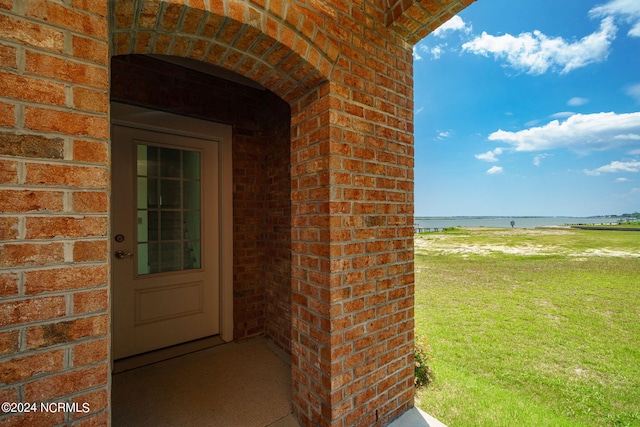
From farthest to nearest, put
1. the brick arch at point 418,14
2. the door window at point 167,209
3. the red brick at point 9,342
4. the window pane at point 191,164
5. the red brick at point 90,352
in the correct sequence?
the window pane at point 191,164, the door window at point 167,209, the brick arch at point 418,14, the red brick at point 90,352, the red brick at point 9,342

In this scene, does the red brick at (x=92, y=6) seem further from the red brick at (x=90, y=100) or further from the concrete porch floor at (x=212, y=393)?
the concrete porch floor at (x=212, y=393)

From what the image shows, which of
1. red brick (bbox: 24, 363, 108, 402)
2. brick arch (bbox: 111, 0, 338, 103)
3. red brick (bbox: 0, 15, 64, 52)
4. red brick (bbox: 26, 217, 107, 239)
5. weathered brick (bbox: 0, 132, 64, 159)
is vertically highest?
brick arch (bbox: 111, 0, 338, 103)

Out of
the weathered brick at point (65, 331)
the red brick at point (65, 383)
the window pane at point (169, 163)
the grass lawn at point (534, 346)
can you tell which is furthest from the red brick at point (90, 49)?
the grass lawn at point (534, 346)

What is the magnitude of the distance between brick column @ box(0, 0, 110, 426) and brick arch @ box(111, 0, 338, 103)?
0.61ft

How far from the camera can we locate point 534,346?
3.17 m

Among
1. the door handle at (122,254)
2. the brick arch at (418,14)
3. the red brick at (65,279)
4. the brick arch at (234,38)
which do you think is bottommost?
the door handle at (122,254)

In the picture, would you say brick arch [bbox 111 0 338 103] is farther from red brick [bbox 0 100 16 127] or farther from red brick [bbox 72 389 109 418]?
red brick [bbox 72 389 109 418]

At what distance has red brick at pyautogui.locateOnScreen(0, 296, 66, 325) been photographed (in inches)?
31.6

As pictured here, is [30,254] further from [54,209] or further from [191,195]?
[191,195]

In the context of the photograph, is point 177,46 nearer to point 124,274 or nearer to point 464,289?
point 124,274

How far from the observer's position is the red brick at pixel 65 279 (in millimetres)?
839

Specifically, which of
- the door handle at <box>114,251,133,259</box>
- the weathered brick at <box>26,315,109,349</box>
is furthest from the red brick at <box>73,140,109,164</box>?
the door handle at <box>114,251,133,259</box>

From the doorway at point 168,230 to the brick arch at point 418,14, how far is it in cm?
185

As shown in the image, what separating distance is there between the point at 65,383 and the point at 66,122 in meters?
0.86
